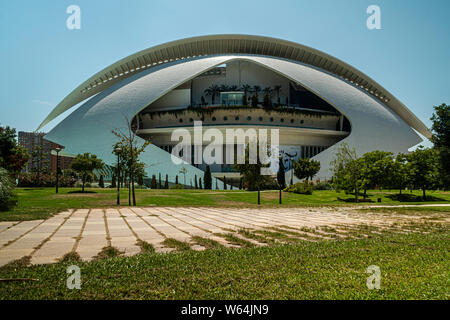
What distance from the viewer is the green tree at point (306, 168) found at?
32938 mm

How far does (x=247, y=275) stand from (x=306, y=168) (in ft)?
100

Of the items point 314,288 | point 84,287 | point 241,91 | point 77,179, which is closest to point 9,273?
point 84,287

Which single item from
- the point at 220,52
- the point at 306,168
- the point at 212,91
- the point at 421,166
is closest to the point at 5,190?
the point at 421,166

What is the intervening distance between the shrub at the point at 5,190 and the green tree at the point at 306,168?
27554 mm

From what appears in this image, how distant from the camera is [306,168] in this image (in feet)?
108

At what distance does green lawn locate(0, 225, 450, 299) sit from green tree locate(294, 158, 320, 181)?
94.5 ft

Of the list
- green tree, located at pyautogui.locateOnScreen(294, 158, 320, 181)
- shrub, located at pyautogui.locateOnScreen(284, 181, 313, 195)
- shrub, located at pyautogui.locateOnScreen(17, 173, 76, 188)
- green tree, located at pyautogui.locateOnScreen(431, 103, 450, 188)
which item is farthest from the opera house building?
green tree, located at pyautogui.locateOnScreen(431, 103, 450, 188)

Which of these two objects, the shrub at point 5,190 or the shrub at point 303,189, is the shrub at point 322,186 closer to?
the shrub at point 303,189

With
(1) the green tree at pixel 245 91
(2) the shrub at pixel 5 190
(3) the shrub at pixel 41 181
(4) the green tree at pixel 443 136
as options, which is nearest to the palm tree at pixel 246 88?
(1) the green tree at pixel 245 91

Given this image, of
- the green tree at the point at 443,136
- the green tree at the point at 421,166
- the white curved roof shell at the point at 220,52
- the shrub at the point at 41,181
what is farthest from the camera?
the white curved roof shell at the point at 220,52

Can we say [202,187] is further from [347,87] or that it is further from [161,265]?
[161,265]

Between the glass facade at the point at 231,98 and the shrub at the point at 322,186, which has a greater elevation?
the glass facade at the point at 231,98

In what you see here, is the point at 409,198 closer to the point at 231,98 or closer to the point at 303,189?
the point at 303,189
